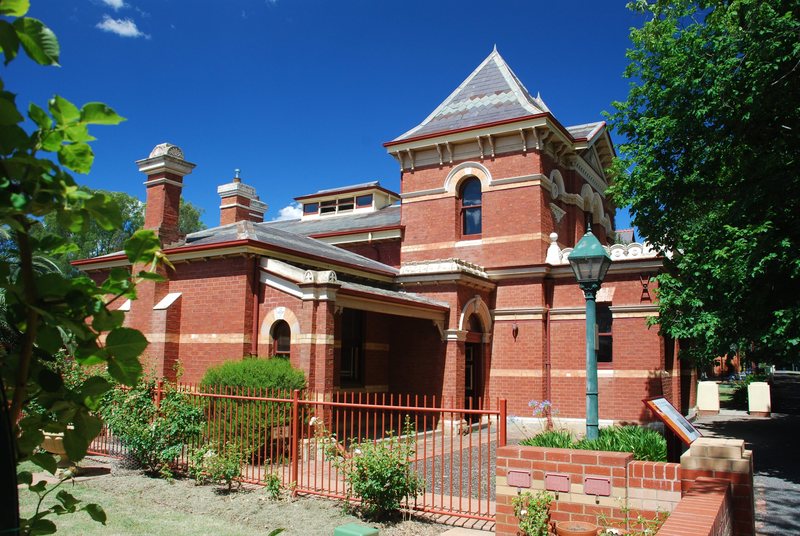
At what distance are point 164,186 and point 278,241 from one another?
3739 millimetres

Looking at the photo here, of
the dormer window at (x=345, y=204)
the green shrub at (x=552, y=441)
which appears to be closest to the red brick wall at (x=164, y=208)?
the dormer window at (x=345, y=204)

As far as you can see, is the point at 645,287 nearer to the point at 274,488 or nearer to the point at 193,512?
the point at 274,488

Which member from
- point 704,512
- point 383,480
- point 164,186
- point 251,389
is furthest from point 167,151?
point 704,512

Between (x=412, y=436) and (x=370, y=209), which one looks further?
(x=370, y=209)

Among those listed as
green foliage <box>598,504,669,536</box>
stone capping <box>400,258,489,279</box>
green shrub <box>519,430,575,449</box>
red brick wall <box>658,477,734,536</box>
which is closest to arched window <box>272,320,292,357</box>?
stone capping <box>400,258,489,279</box>

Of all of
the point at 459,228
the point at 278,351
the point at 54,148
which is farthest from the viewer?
the point at 459,228

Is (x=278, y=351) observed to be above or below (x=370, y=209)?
below

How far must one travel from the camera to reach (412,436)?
8727mm

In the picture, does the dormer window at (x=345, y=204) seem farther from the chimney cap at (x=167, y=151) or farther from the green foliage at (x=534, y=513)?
the green foliage at (x=534, y=513)

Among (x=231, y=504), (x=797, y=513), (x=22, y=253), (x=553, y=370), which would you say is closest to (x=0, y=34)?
(x=22, y=253)

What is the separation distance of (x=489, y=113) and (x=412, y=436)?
49.1 feet

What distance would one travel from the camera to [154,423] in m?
10.7

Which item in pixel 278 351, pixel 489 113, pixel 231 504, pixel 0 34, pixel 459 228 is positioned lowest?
pixel 231 504

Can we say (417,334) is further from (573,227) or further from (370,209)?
(370,209)
